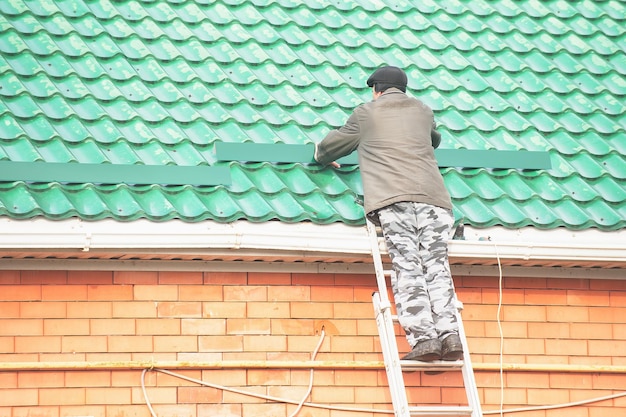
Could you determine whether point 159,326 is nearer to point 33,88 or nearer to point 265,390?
point 265,390

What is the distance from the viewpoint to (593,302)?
25.7ft

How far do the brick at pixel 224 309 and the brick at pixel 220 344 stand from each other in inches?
5.5

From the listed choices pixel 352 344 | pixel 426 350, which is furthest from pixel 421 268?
pixel 352 344

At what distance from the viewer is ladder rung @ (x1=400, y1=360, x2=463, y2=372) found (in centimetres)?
688

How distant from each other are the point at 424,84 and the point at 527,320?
2115mm

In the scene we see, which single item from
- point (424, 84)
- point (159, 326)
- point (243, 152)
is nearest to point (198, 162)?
point (243, 152)

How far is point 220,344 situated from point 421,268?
134 cm

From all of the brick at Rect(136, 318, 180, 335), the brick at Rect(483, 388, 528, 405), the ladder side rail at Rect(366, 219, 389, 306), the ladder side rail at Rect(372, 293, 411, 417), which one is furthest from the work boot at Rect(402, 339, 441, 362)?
the brick at Rect(136, 318, 180, 335)

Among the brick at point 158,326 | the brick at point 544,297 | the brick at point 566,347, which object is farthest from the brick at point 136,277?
the brick at point 566,347

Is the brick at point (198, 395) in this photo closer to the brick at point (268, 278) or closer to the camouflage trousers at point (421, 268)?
the brick at point (268, 278)

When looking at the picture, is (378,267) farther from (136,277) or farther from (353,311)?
(136,277)

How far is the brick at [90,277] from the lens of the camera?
7.12 m

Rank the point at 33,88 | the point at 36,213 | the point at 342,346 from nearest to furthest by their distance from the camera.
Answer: the point at 36,213 < the point at 342,346 < the point at 33,88

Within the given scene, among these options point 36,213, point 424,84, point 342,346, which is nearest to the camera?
point 36,213
